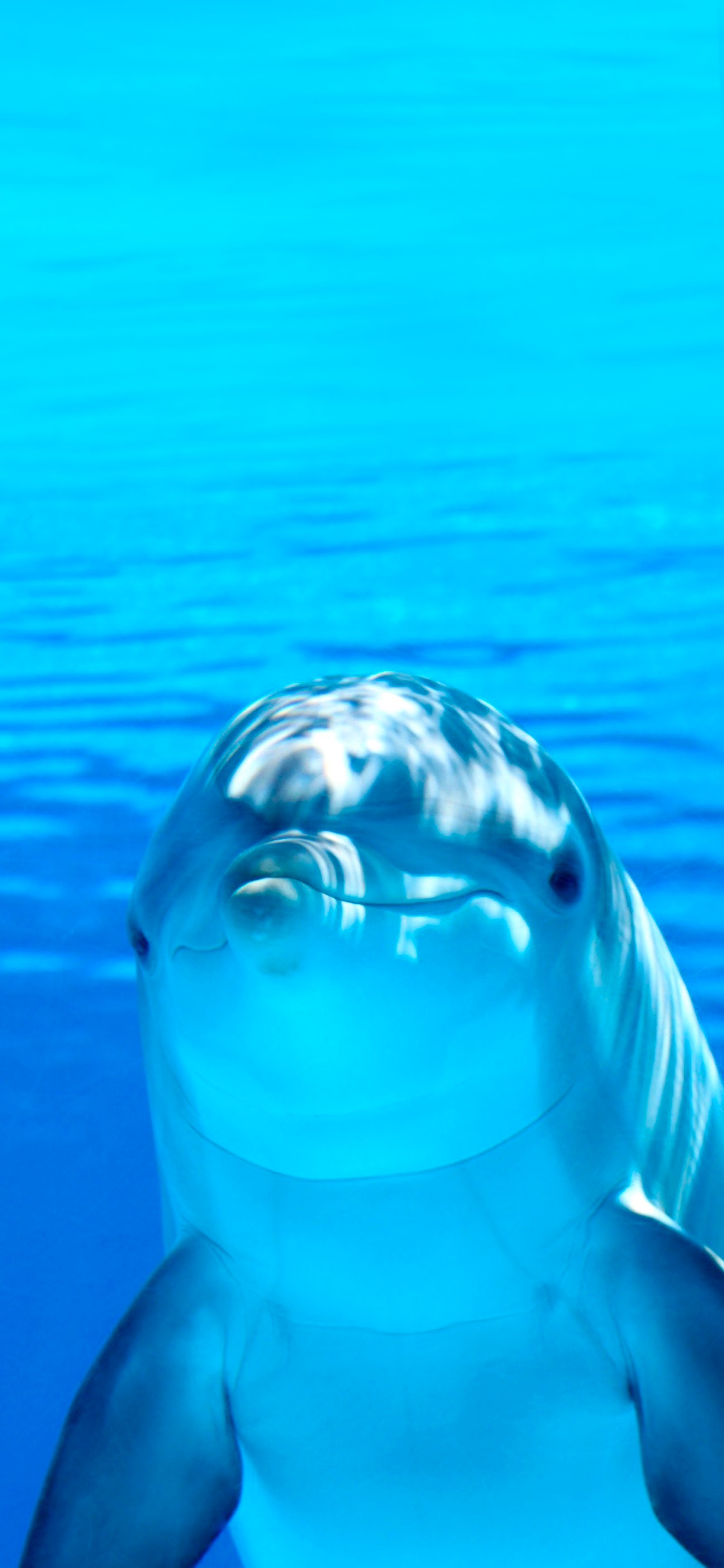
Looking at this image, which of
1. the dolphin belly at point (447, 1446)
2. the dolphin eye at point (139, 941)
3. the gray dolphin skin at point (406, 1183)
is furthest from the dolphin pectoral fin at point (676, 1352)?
the dolphin eye at point (139, 941)

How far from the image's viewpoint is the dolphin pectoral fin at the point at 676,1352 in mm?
2867

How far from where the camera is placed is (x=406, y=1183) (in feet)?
8.91

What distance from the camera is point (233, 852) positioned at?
2.52 m

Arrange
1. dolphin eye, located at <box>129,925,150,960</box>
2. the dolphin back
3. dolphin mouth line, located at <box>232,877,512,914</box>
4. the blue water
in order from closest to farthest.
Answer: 1. dolphin mouth line, located at <box>232,877,512,914</box>
2. dolphin eye, located at <box>129,925,150,960</box>
3. the dolphin back
4. the blue water

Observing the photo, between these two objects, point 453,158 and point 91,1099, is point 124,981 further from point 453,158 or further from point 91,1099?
point 453,158

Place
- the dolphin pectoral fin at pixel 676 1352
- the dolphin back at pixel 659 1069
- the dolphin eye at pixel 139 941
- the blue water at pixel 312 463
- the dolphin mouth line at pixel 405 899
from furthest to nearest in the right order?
the blue water at pixel 312 463 < the dolphin back at pixel 659 1069 < the dolphin pectoral fin at pixel 676 1352 < the dolphin eye at pixel 139 941 < the dolphin mouth line at pixel 405 899

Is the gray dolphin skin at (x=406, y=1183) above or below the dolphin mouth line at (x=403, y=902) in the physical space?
below

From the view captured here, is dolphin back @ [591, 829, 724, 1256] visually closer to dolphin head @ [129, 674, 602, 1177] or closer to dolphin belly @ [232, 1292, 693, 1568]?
dolphin head @ [129, 674, 602, 1177]

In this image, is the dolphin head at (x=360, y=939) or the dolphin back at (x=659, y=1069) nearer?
the dolphin head at (x=360, y=939)

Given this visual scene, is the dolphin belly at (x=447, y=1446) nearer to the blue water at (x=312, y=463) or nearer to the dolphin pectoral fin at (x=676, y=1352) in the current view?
the dolphin pectoral fin at (x=676, y=1352)

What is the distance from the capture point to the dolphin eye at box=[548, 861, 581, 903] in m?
2.79

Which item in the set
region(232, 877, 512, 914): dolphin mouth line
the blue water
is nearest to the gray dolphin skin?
region(232, 877, 512, 914): dolphin mouth line

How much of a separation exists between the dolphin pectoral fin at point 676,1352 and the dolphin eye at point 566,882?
0.59m

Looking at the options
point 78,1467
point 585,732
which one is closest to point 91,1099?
point 585,732
